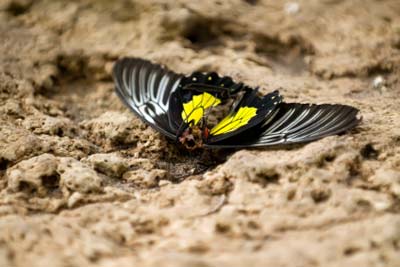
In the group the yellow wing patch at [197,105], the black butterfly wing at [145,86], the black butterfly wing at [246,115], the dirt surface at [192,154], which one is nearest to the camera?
the dirt surface at [192,154]

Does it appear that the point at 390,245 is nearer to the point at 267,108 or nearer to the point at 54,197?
the point at 267,108

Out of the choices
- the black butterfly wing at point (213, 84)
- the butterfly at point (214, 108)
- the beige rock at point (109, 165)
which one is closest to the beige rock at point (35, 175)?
the beige rock at point (109, 165)

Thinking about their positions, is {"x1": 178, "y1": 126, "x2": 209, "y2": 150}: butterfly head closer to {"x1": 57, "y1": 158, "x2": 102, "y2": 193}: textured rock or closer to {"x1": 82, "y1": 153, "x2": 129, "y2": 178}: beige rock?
{"x1": 82, "y1": 153, "x2": 129, "y2": 178}: beige rock

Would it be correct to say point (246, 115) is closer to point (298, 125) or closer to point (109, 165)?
point (298, 125)

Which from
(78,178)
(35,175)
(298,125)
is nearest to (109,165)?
(78,178)

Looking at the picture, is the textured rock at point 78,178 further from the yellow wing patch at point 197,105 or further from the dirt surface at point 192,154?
the yellow wing patch at point 197,105

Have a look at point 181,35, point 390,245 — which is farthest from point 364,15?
point 390,245

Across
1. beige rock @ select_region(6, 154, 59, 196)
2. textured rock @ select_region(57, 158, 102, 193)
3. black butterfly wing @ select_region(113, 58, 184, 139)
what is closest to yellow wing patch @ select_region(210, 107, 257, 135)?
black butterfly wing @ select_region(113, 58, 184, 139)
